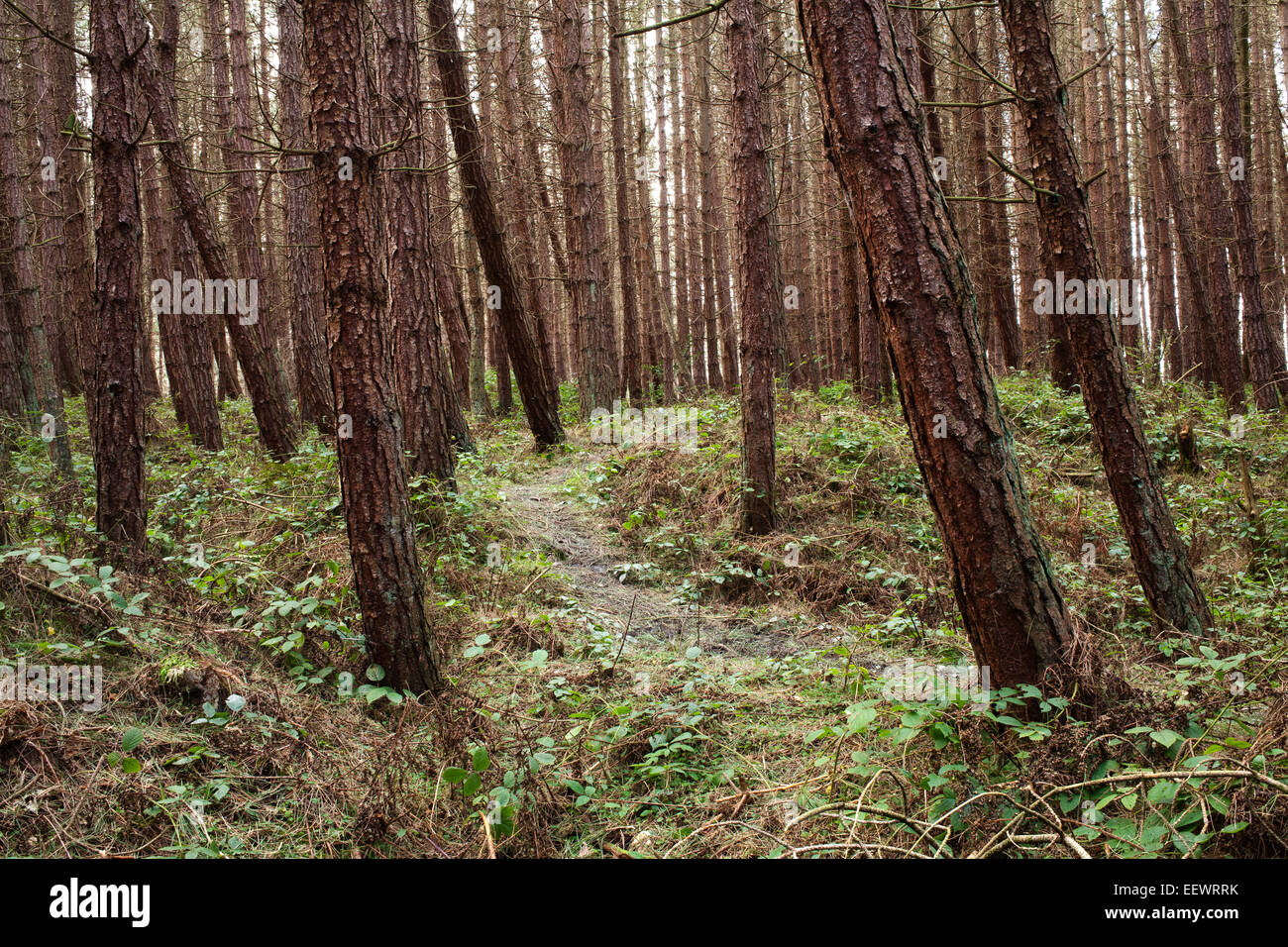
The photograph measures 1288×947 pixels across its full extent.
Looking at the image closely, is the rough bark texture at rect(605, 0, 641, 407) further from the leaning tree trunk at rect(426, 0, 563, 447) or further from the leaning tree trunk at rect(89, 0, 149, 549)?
the leaning tree trunk at rect(89, 0, 149, 549)

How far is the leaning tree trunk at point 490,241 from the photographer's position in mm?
9688

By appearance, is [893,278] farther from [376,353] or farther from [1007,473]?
[376,353]

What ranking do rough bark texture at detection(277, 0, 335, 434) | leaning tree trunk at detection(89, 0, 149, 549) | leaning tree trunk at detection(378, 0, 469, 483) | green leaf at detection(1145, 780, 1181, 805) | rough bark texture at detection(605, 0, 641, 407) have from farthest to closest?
rough bark texture at detection(605, 0, 641, 407) < rough bark texture at detection(277, 0, 335, 434) < leaning tree trunk at detection(378, 0, 469, 483) < leaning tree trunk at detection(89, 0, 149, 549) < green leaf at detection(1145, 780, 1181, 805)

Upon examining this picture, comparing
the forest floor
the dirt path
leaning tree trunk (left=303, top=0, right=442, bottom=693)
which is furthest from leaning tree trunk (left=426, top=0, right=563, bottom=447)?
leaning tree trunk (left=303, top=0, right=442, bottom=693)

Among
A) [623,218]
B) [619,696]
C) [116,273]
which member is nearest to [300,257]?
[116,273]

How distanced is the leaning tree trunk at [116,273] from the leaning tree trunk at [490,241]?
3734mm

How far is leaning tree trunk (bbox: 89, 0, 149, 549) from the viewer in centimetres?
574

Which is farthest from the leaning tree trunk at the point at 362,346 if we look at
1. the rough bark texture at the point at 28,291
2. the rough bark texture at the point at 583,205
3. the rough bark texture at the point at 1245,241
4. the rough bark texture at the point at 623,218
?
the rough bark texture at the point at 1245,241

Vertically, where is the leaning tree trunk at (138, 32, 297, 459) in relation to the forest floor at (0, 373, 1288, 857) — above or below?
above

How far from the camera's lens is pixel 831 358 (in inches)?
886

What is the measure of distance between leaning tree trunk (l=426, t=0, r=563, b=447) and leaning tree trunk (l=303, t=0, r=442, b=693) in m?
4.90

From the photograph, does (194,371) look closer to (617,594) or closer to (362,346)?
(617,594)

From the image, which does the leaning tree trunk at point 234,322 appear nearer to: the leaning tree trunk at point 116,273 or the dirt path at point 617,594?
the leaning tree trunk at point 116,273
